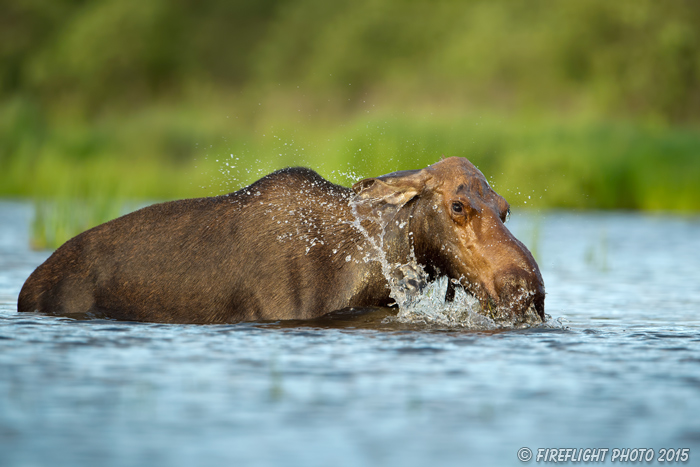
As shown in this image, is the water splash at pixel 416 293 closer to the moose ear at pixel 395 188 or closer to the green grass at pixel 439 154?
the moose ear at pixel 395 188

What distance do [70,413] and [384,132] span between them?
1733 centimetres

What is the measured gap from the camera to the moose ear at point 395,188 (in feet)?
24.0

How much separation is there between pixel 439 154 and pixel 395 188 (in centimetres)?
1211

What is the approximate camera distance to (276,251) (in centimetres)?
740

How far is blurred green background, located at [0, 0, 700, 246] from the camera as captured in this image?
22609 millimetres

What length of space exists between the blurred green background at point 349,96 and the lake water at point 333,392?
11.0 feet

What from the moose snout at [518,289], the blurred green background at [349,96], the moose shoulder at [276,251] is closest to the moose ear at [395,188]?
the moose shoulder at [276,251]

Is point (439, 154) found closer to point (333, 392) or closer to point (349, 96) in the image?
point (333, 392)

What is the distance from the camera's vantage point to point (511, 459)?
14.3 ft

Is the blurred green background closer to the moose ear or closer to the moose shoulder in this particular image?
the moose shoulder

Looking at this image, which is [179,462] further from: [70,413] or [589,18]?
[589,18]

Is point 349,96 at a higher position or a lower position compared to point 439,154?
higher

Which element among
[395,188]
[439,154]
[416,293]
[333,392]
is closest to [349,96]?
[439,154]

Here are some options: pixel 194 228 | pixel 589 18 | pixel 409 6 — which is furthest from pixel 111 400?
pixel 409 6
